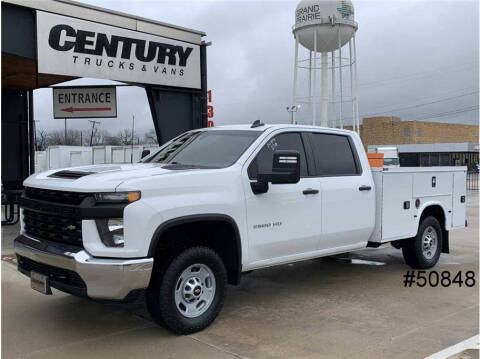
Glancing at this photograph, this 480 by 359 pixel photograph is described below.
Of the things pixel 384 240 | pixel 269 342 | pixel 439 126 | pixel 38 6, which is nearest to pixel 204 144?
pixel 269 342

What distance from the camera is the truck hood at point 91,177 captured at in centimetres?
441

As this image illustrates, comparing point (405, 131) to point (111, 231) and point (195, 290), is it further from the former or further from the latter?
point (111, 231)

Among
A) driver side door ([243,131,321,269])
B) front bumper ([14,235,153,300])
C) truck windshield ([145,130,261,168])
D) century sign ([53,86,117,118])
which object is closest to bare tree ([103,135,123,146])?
century sign ([53,86,117,118])

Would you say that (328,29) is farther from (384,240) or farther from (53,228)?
(53,228)

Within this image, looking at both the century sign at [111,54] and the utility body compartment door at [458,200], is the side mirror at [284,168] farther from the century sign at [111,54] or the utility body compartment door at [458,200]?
the century sign at [111,54]

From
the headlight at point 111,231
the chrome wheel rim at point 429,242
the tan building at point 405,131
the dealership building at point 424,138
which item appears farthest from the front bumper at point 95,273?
the tan building at point 405,131

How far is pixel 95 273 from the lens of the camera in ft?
14.0

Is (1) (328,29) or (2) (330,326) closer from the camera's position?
(2) (330,326)

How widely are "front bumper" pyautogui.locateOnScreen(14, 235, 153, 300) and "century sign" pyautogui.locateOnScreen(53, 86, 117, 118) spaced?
8136 millimetres

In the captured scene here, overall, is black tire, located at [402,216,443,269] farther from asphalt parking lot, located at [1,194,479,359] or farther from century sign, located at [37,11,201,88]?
century sign, located at [37,11,201,88]

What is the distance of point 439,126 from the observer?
75.0 meters

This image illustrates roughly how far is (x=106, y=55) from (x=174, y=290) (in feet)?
23.3

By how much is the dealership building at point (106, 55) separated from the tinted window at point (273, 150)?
5.76m

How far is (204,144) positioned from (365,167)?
228cm
